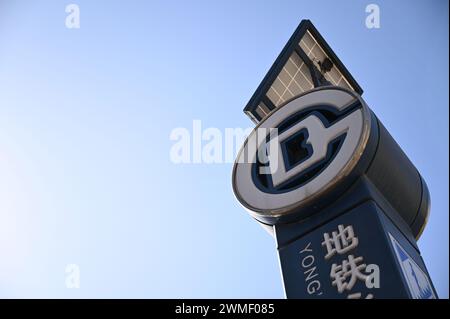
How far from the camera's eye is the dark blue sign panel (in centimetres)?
668

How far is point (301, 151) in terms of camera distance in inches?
379

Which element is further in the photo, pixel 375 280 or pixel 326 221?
pixel 326 221

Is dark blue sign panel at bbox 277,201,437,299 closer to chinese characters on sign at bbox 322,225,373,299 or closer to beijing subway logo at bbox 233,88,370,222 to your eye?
chinese characters on sign at bbox 322,225,373,299

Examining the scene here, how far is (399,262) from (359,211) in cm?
113

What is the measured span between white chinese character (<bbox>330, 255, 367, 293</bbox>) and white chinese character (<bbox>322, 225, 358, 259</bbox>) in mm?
187

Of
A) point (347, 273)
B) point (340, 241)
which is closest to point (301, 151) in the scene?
point (340, 241)

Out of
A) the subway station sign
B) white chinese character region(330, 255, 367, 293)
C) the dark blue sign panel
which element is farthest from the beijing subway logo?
white chinese character region(330, 255, 367, 293)

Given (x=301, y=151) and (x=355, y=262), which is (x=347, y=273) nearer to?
(x=355, y=262)
